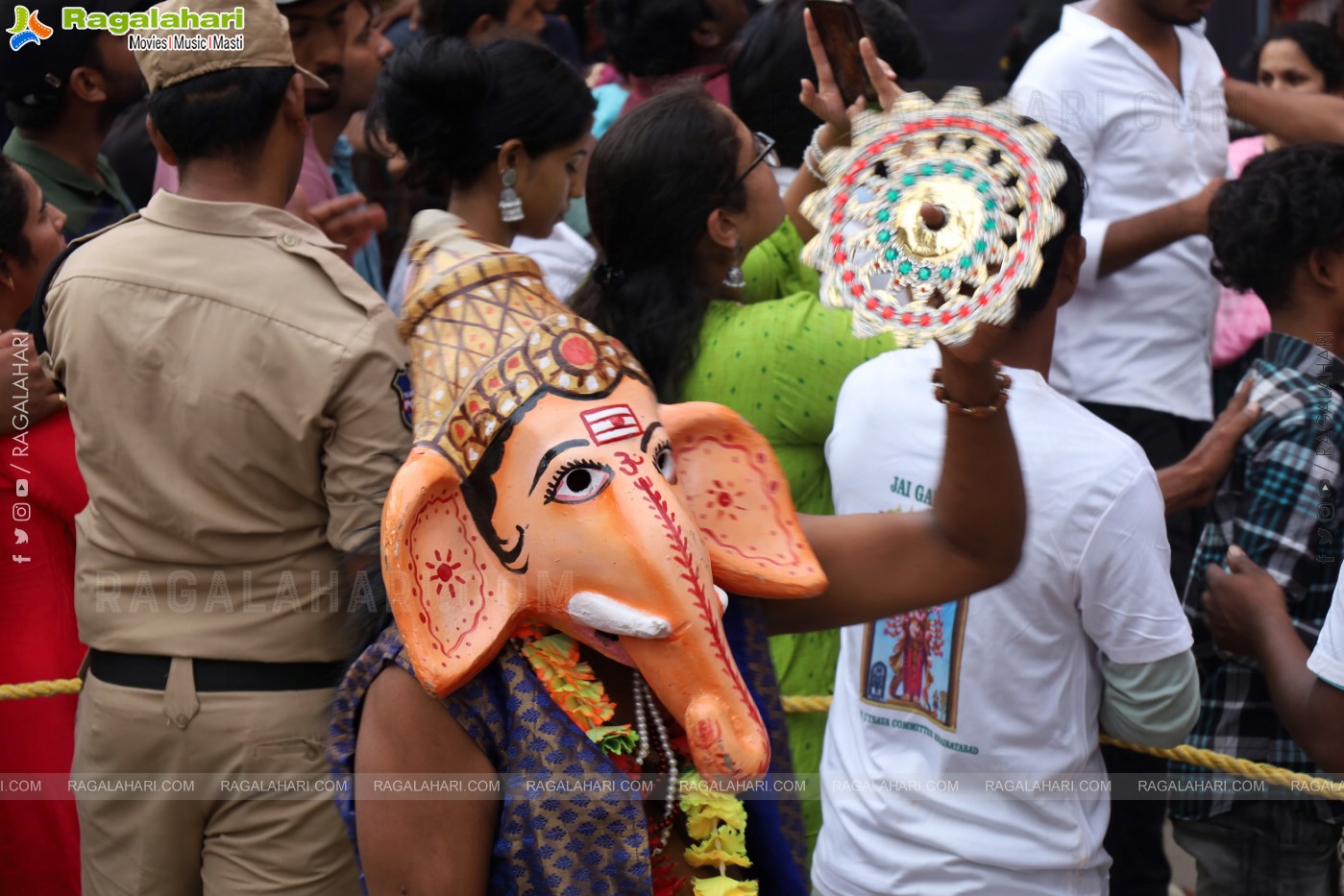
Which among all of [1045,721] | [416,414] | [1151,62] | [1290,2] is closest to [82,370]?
[416,414]

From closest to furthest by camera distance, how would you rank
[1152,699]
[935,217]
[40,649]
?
[935,217], [1152,699], [40,649]

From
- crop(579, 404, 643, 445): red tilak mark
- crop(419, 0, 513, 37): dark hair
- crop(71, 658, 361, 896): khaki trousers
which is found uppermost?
crop(579, 404, 643, 445): red tilak mark

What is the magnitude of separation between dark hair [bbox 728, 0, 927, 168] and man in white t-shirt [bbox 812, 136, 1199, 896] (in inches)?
52.8

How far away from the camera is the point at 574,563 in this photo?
1.65 meters

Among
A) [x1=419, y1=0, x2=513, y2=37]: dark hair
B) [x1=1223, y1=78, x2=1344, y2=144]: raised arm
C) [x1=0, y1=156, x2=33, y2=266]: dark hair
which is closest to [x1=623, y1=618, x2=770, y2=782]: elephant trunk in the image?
[x1=0, y1=156, x2=33, y2=266]: dark hair

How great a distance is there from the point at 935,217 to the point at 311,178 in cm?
273

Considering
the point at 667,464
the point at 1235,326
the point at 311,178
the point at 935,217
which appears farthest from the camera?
the point at 1235,326

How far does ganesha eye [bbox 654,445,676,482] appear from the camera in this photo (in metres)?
1.73

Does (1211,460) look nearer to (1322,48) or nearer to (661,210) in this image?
(661,210)

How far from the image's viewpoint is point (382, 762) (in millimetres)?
1747

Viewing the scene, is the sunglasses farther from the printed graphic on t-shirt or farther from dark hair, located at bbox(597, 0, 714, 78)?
dark hair, located at bbox(597, 0, 714, 78)

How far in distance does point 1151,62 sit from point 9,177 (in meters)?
2.71

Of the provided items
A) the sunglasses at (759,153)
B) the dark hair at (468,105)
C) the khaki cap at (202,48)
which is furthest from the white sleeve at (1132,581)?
the khaki cap at (202,48)

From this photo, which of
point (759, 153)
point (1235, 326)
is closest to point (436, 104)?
point (759, 153)
